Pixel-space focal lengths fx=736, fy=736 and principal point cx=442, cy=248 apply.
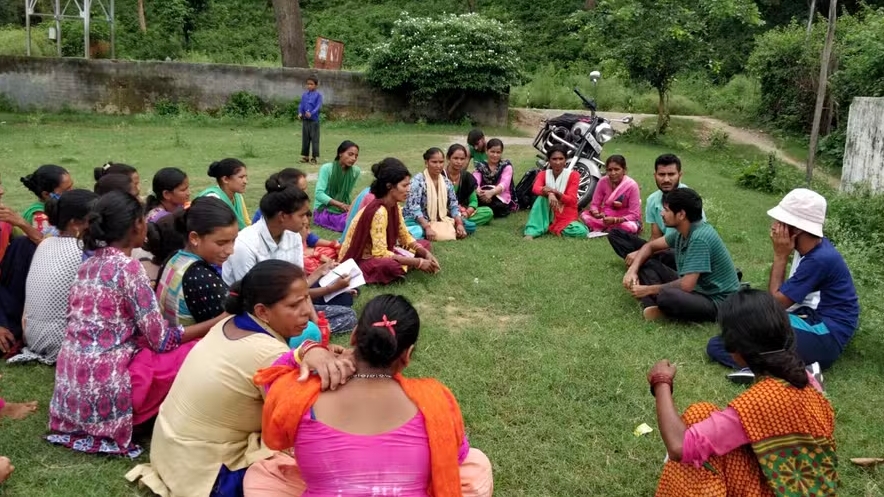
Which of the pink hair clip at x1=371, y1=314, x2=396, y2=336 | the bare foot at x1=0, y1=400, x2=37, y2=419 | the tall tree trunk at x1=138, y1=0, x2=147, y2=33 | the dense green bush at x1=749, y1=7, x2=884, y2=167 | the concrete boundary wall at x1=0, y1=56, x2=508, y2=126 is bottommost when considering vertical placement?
the bare foot at x1=0, y1=400, x2=37, y2=419

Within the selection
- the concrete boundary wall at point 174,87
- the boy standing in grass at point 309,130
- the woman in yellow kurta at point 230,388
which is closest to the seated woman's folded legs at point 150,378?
the woman in yellow kurta at point 230,388

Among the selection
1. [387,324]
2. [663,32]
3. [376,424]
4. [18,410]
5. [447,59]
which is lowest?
[18,410]

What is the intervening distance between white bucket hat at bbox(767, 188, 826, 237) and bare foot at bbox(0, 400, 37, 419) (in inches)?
167

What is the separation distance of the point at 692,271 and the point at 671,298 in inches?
9.7

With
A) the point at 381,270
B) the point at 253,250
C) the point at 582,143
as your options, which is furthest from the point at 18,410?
the point at 582,143

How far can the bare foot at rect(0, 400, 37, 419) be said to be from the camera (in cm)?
378

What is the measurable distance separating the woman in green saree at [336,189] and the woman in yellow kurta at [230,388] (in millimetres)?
5070

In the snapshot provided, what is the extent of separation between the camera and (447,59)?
17.7 metres

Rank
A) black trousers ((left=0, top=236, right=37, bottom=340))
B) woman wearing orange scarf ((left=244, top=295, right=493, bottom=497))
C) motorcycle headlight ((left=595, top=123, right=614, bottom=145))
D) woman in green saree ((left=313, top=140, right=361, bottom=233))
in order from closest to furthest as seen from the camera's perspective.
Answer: woman wearing orange scarf ((left=244, top=295, right=493, bottom=497)) < black trousers ((left=0, top=236, right=37, bottom=340)) < woman in green saree ((left=313, top=140, right=361, bottom=233)) < motorcycle headlight ((left=595, top=123, right=614, bottom=145))

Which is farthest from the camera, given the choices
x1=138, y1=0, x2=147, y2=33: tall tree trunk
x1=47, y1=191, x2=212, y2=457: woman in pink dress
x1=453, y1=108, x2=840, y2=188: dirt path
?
x1=138, y1=0, x2=147, y2=33: tall tree trunk

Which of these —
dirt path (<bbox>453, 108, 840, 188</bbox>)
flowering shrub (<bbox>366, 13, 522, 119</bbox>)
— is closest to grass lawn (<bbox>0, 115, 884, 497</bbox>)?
dirt path (<bbox>453, 108, 840, 188</bbox>)

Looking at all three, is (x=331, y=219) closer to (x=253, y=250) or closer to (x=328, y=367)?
(x=253, y=250)

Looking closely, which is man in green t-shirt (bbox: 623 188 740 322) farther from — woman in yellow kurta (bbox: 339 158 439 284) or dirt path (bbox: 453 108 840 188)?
dirt path (bbox: 453 108 840 188)

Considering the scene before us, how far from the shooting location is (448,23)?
18094mm
